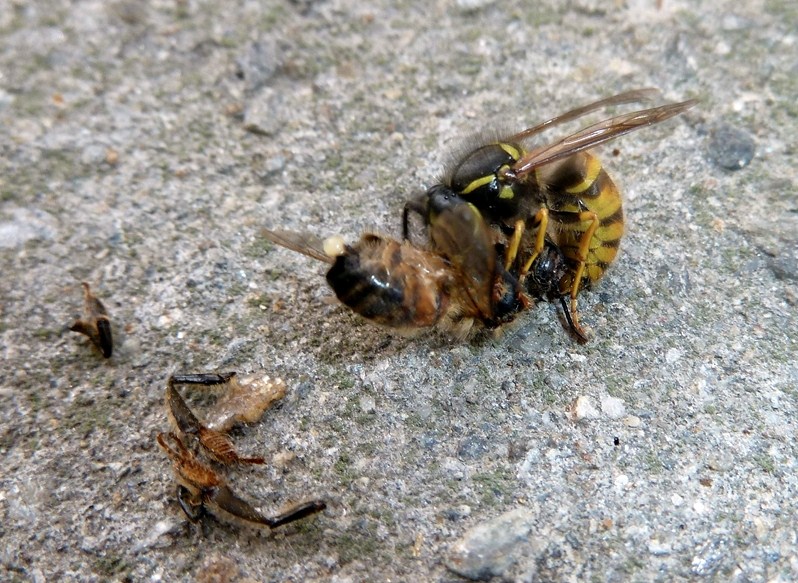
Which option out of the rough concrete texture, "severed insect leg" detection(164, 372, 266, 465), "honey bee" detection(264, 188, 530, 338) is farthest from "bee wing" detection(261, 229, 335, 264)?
"severed insect leg" detection(164, 372, 266, 465)

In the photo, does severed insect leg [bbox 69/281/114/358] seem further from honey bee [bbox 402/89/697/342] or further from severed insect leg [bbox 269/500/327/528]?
honey bee [bbox 402/89/697/342]

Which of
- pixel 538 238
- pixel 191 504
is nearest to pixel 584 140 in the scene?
pixel 538 238

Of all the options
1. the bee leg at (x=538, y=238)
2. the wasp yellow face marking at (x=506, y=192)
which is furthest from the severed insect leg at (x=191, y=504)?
the wasp yellow face marking at (x=506, y=192)

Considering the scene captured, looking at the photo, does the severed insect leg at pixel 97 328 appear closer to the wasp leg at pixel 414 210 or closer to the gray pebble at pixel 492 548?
the wasp leg at pixel 414 210

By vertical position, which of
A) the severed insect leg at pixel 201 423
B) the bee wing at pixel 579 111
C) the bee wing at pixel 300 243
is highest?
the bee wing at pixel 579 111

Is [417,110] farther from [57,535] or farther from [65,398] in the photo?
[57,535]

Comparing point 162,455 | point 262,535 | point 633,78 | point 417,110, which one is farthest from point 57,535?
point 633,78
